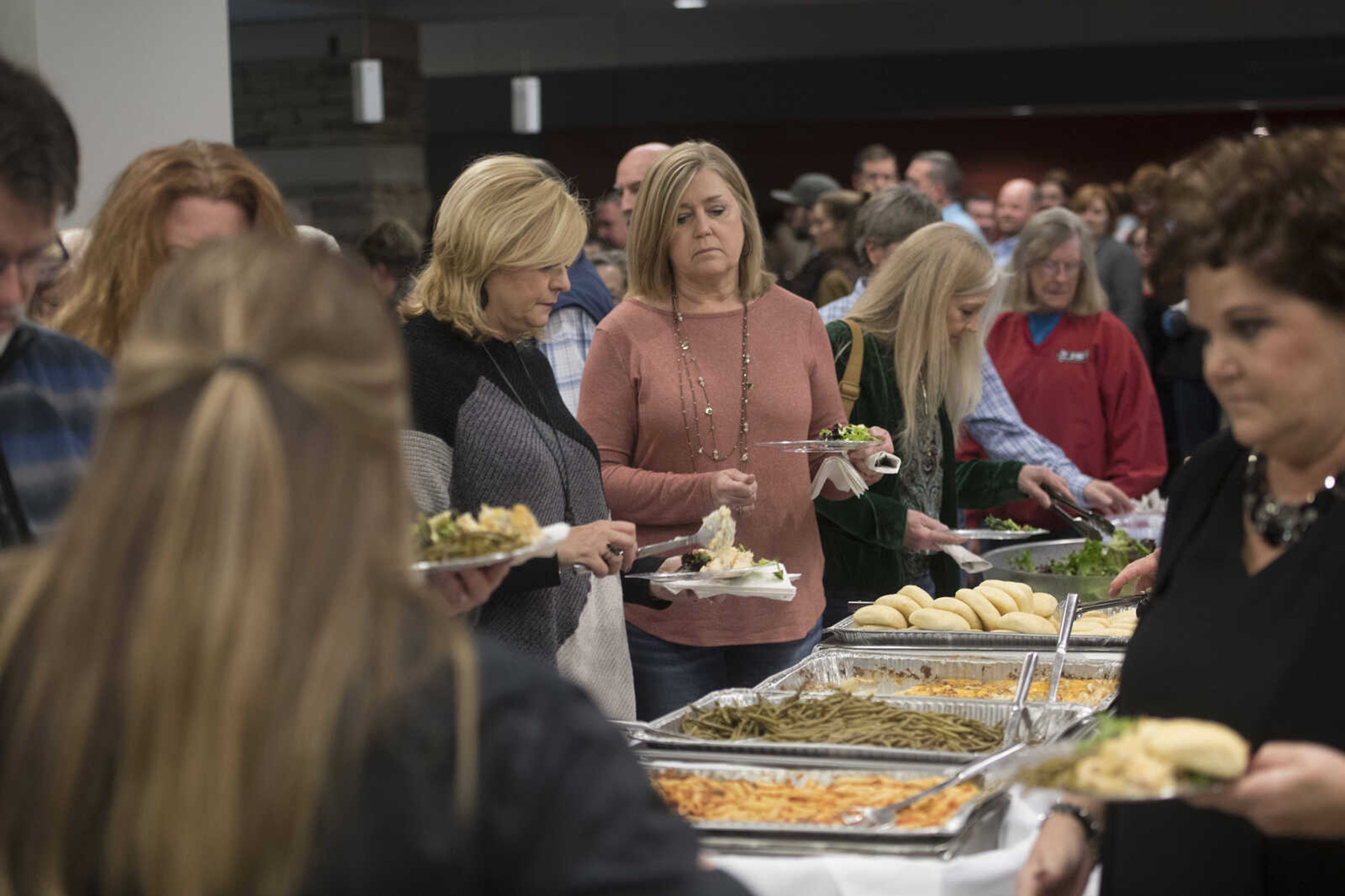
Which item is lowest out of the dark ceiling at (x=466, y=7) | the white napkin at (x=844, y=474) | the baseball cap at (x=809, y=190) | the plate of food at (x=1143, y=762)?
the white napkin at (x=844, y=474)

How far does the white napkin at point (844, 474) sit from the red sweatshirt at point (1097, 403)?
62.1 inches

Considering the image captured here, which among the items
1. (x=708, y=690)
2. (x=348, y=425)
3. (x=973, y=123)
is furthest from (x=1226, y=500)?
(x=973, y=123)

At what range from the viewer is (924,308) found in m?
3.25

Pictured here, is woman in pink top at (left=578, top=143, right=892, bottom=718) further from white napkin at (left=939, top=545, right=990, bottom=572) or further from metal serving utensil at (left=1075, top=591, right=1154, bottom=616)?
metal serving utensil at (left=1075, top=591, right=1154, bottom=616)

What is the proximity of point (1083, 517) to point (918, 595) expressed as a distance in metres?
0.79

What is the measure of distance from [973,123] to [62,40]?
10467 millimetres

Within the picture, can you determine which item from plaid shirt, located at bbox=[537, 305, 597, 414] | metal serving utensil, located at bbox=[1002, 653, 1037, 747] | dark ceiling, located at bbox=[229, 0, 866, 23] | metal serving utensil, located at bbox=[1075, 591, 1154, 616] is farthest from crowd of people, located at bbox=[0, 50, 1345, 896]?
dark ceiling, located at bbox=[229, 0, 866, 23]

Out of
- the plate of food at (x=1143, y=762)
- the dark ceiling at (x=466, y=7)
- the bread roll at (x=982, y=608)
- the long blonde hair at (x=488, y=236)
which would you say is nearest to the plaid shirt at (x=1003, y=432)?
the bread roll at (x=982, y=608)

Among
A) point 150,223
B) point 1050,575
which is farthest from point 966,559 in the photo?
point 150,223

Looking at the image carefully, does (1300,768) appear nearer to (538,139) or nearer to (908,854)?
(908,854)

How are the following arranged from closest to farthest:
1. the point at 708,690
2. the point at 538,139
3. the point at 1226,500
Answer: the point at 1226,500 → the point at 708,690 → the point at 538,139

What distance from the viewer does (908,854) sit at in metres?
1.66

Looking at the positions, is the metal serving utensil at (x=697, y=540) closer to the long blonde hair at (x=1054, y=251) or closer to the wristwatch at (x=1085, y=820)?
the wristwatch at (x=1085, y=820)

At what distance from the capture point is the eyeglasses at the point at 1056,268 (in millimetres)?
4566
